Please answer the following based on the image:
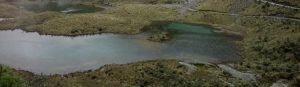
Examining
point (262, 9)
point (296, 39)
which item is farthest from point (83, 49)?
point (262, 9)

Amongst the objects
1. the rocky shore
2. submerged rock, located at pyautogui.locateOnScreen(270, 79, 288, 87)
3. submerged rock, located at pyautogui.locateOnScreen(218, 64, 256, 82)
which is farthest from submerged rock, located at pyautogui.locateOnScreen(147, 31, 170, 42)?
submerged rock, located at pyautogui.locateOnScreen(270, 79, 288, 87)

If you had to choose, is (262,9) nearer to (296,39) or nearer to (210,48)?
(296,39)

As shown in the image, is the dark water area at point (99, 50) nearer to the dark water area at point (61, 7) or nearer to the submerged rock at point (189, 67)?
the submerged rock at point (189, 67)

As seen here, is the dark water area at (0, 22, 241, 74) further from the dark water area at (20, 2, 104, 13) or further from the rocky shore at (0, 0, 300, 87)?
the dark water area at (20, 2, 104, 13)

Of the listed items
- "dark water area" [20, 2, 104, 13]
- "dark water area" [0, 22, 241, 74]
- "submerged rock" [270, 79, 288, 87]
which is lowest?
"submerged rock" [270, 79, 288, 87]

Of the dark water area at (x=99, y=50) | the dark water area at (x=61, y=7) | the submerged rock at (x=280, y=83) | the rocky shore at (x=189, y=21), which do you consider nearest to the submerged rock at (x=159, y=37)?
the rocky shore at (x=189, y=21)
